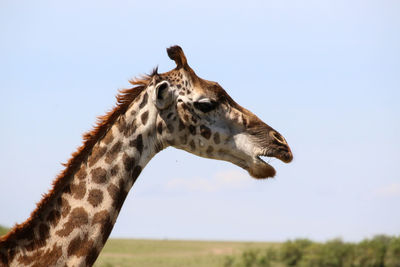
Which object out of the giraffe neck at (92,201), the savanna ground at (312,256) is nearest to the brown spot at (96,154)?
the giraffe neck at (92,201)

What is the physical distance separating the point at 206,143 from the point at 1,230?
30.1m

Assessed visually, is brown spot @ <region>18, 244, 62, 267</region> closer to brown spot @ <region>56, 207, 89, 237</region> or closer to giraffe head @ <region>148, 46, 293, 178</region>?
brown spot @ <region>56, 207, 89, 237</region>

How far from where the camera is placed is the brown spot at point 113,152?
307 inches

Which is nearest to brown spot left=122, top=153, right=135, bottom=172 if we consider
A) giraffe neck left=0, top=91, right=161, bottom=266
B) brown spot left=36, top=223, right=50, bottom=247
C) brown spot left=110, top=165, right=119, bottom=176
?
giraffe neck left=0, top=91, right=161, bottom=266

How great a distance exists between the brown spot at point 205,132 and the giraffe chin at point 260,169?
667 mm

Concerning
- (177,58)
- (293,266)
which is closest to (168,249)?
(293,266)

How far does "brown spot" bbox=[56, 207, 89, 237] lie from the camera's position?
7355 millimetres

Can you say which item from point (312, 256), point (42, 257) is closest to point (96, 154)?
point (42, 257)

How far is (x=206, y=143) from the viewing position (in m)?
8.12

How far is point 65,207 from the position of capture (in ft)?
24.7

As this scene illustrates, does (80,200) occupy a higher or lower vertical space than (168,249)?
lower

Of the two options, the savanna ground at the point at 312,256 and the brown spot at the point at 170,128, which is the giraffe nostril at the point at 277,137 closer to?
the brown spot at the point at 170,128

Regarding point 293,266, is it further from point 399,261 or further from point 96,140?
point 96,140

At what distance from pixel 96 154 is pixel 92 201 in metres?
0.61
